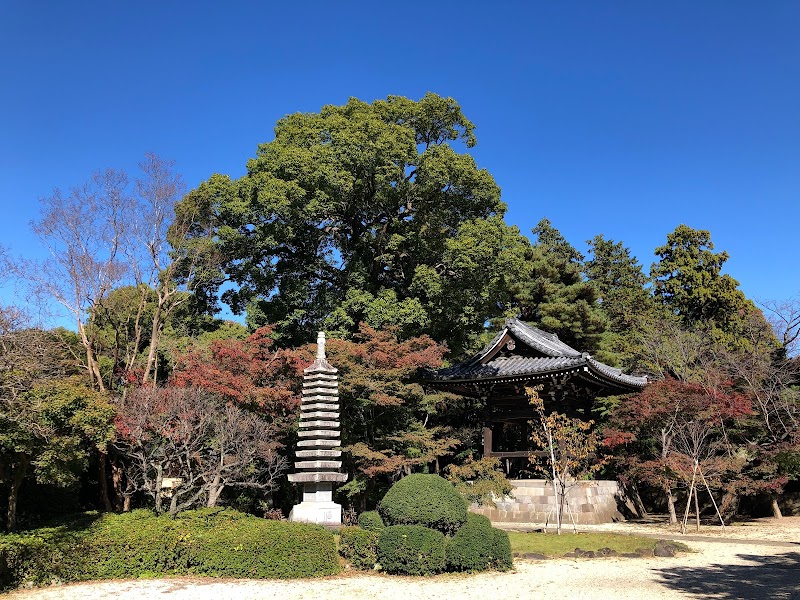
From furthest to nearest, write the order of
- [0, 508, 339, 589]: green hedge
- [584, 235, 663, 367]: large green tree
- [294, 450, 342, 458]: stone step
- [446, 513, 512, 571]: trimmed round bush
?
[584, 235, 663, 367]: large green tree < [294, 450, 342, 458]: stone step < [446, 513, 512, 571]: trimmed round bush < [0, 508, 339, 589]: green hedge

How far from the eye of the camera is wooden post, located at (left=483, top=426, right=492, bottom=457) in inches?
728

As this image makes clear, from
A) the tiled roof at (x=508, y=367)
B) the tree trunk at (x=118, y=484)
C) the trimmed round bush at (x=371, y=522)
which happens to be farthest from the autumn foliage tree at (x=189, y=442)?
→ the tiled roof at (x=508, y=367)

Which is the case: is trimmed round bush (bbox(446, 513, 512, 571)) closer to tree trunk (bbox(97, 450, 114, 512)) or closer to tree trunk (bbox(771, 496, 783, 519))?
tree trunk (bbox(97, 450, 114, 512))

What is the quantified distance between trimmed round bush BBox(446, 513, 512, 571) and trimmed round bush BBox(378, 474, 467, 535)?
339mm

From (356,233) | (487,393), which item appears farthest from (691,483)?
(356,233)

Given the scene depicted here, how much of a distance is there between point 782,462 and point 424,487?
13841mm

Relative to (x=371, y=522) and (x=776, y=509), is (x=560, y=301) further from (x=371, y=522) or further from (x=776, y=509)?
(x=371, y=522)

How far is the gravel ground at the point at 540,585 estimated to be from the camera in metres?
7.63

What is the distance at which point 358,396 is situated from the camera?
16.0 metres

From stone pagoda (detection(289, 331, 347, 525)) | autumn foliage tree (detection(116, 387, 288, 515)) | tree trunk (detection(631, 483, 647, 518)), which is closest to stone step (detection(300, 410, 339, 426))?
stone pagoda (detection(289, 331, 347, 525))

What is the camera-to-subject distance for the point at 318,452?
11.9 metres

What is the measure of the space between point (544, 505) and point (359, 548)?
898cm

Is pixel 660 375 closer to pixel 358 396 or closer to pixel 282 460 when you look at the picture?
pixel 358 396

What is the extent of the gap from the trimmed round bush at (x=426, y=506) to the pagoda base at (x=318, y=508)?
1.62 metres
